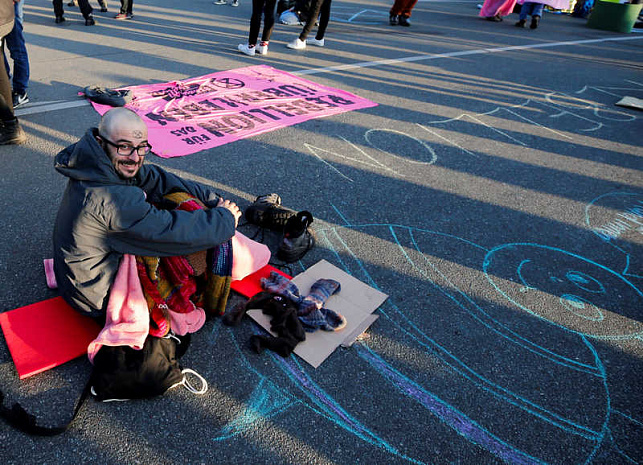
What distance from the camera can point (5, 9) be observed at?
340 cm

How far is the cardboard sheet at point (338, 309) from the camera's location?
2.17 m

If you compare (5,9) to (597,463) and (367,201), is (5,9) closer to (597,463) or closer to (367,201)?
(367,201)

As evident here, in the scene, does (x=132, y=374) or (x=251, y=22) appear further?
(x=251, y=22)

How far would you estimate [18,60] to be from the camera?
163 inches

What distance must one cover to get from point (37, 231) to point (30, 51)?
4.77 meters

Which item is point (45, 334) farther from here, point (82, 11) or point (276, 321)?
point (82, 11)

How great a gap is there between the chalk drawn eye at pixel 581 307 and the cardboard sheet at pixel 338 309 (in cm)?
118

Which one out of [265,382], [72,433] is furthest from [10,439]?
[265,382]

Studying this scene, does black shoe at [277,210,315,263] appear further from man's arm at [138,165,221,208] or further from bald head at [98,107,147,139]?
bald head at [98,107,147,139]

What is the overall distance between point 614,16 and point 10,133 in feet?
51.5

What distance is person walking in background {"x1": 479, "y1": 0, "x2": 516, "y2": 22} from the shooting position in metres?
12.1

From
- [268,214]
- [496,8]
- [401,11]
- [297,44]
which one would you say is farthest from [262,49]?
[496,8]

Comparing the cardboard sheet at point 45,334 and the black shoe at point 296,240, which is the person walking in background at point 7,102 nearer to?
the cardboard sheet at point 45,334

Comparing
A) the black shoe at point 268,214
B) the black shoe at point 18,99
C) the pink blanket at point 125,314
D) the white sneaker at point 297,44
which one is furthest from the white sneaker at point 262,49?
the pink blanket at point 125,314
